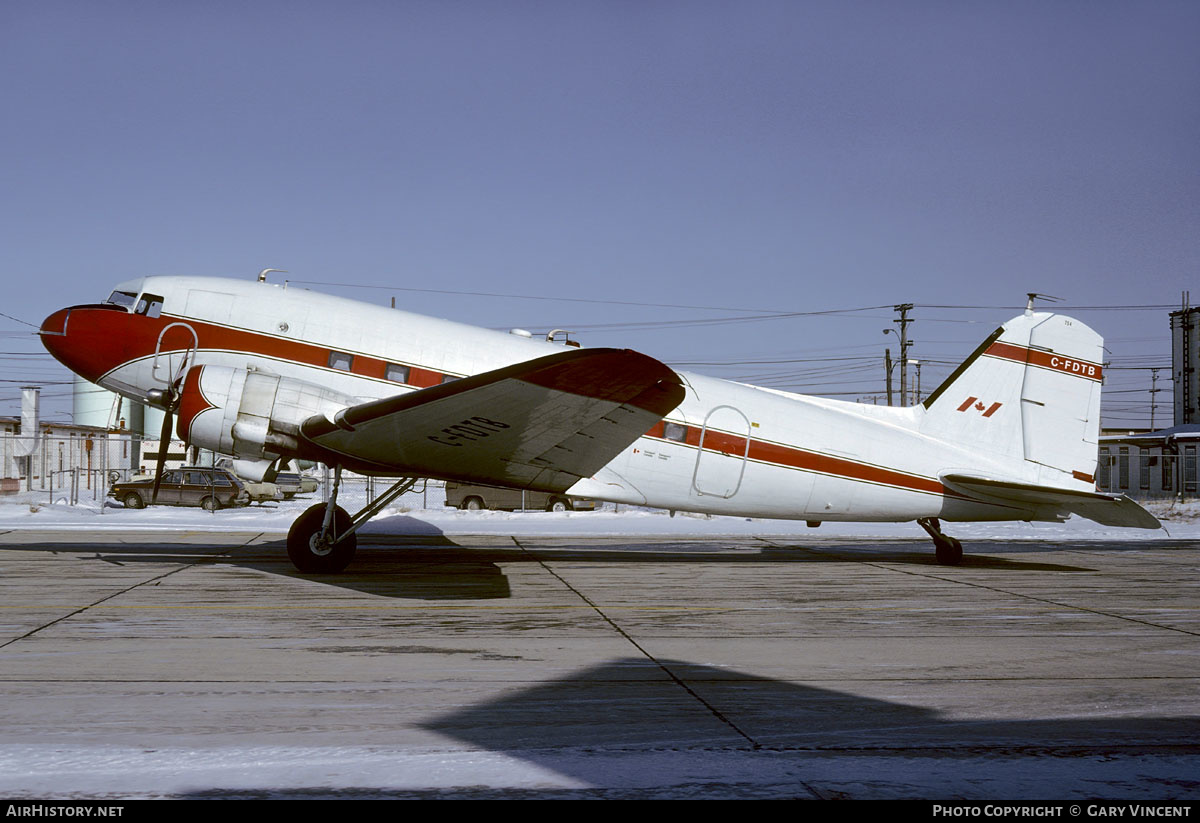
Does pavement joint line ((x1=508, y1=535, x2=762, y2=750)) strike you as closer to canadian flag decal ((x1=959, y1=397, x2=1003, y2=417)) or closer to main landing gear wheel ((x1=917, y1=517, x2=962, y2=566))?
main landing gear wheel ((x1=917, y1=517, x2=962, y2=566))

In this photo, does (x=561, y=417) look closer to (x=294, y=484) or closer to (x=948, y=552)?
(x=948, y=552)

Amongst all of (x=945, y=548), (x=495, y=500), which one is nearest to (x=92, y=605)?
(x=945, y=548)

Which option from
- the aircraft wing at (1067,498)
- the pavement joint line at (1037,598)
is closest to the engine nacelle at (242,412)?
the pavement joint line at (1037,598)

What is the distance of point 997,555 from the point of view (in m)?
19.2

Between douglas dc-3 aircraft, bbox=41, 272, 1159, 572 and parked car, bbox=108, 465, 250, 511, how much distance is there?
2207cm

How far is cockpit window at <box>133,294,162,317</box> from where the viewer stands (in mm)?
14594

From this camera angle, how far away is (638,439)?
45.8ft

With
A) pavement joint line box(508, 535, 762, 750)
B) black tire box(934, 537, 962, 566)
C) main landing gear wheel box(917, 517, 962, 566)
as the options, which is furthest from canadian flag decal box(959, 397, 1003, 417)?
pavement joint line box(508, 535, 762, 750)

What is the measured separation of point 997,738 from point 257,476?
11071mm

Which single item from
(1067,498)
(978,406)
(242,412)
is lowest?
(1067,498)

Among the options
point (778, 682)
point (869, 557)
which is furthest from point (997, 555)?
point (778, 682)

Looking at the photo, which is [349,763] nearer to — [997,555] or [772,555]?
[772,555]

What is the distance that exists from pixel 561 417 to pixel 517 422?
1.93 ft

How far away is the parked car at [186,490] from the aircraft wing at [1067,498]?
28.1m
